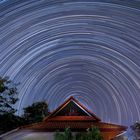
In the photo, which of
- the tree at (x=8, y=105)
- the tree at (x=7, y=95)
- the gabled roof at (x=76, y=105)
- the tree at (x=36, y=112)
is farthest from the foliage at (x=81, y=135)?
the tree at (x=7, y=95)

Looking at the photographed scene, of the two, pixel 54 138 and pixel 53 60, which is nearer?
pixel 54 138

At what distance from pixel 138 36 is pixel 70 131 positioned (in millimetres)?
3623

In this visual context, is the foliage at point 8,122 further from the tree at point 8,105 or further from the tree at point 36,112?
the tree at point 36,112

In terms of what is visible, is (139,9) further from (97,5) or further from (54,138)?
(54,138)

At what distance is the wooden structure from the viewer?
15188mm

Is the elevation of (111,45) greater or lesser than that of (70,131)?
greater

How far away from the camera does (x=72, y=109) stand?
15602 mm

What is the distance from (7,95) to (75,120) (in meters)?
2.28

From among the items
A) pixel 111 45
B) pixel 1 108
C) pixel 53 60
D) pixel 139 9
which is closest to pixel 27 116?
pixel 1 108

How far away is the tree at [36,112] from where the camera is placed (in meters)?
15.1

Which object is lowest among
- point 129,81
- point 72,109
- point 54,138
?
point 54,138

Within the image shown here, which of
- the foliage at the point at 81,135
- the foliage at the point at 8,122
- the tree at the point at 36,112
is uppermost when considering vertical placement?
the tree at the point at 36,112

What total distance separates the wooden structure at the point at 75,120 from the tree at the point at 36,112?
320 millimetres

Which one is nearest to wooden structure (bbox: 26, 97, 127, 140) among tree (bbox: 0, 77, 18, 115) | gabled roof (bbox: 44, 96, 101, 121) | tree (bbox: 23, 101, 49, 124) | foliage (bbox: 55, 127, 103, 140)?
gabled roof (bbox: 44, 96, 101, 121)
